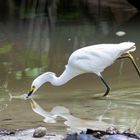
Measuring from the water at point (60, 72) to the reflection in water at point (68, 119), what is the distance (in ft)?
0.04

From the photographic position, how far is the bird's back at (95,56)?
334 inches

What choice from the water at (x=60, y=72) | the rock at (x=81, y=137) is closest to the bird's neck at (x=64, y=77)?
the water at (x=60, y=72)

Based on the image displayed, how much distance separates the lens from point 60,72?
34.4 feet

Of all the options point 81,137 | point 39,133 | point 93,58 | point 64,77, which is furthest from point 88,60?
point 81,137

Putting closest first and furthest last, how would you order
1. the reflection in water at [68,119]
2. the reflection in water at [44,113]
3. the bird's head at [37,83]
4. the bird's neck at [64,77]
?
the reflection in water at [68,119]
the reflection in water at [44,113]
the bird's head at [37,83]
the bird's neck at [64,77]

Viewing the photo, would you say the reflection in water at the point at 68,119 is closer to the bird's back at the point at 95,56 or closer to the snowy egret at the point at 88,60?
the snowy egret at the point at 88,60

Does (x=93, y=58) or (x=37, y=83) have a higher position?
(x=93, y=58)

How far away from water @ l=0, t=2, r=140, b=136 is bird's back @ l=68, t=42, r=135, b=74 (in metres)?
0.45

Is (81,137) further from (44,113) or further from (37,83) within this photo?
(37,83)

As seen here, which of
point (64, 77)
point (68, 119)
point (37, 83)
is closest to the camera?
point (68, 119)

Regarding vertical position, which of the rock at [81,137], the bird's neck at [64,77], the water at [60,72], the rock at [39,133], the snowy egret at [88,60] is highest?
the rock at [81,137]

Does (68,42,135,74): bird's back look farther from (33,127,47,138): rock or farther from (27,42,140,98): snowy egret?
(33,127,47,138): rock

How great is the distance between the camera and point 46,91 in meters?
9.12

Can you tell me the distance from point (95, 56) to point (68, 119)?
174cm
